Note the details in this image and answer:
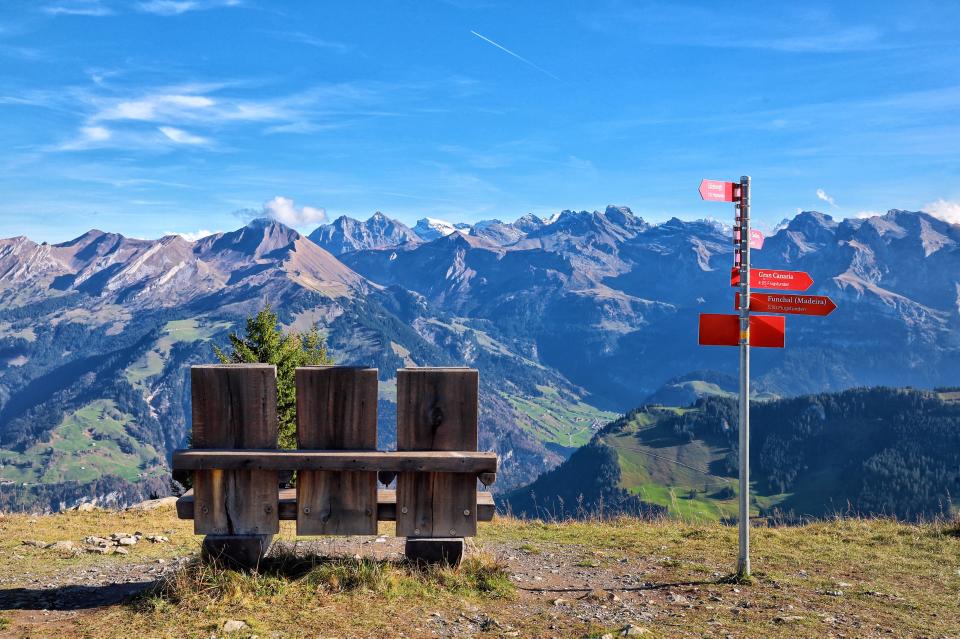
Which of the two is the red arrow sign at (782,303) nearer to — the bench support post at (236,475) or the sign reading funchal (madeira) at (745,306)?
the sign reading funchal (madeira) at (745,306)

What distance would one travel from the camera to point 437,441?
9.14 metres

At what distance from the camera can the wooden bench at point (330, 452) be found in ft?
29.3

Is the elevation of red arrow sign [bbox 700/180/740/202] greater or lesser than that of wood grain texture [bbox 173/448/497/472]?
greater

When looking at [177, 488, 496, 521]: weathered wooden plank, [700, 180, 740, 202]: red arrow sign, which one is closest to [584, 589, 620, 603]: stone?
[177, 488, 496, 521]: weathered wooden plank

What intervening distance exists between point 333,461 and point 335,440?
38 centimetres

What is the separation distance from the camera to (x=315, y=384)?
29.6 ft

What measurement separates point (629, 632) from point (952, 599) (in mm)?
5108

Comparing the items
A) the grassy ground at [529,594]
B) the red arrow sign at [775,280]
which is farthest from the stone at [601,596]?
the red arrow sign at [775,280]

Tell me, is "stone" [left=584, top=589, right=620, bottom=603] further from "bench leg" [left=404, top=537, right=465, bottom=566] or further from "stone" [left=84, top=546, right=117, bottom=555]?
"stone" [left=84, top=546, right=117, bottom=555]

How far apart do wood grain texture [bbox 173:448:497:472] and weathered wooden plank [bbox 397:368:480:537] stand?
0.30 metres

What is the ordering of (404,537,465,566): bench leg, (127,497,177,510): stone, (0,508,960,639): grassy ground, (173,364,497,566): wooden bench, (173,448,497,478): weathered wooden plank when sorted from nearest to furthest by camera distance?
1. (0,508,960,639): grassy ground
2. (173,448,497,478): weathered wooden plank
3. (173,364,497,566): wooden bench
4. (404,537,465,566): bench leg
5. (127,497,177,510): stone

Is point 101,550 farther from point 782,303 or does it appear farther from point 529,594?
point 782,303

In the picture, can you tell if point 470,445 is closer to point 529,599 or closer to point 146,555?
point 529,599

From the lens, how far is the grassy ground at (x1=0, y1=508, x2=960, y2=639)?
7.98m
